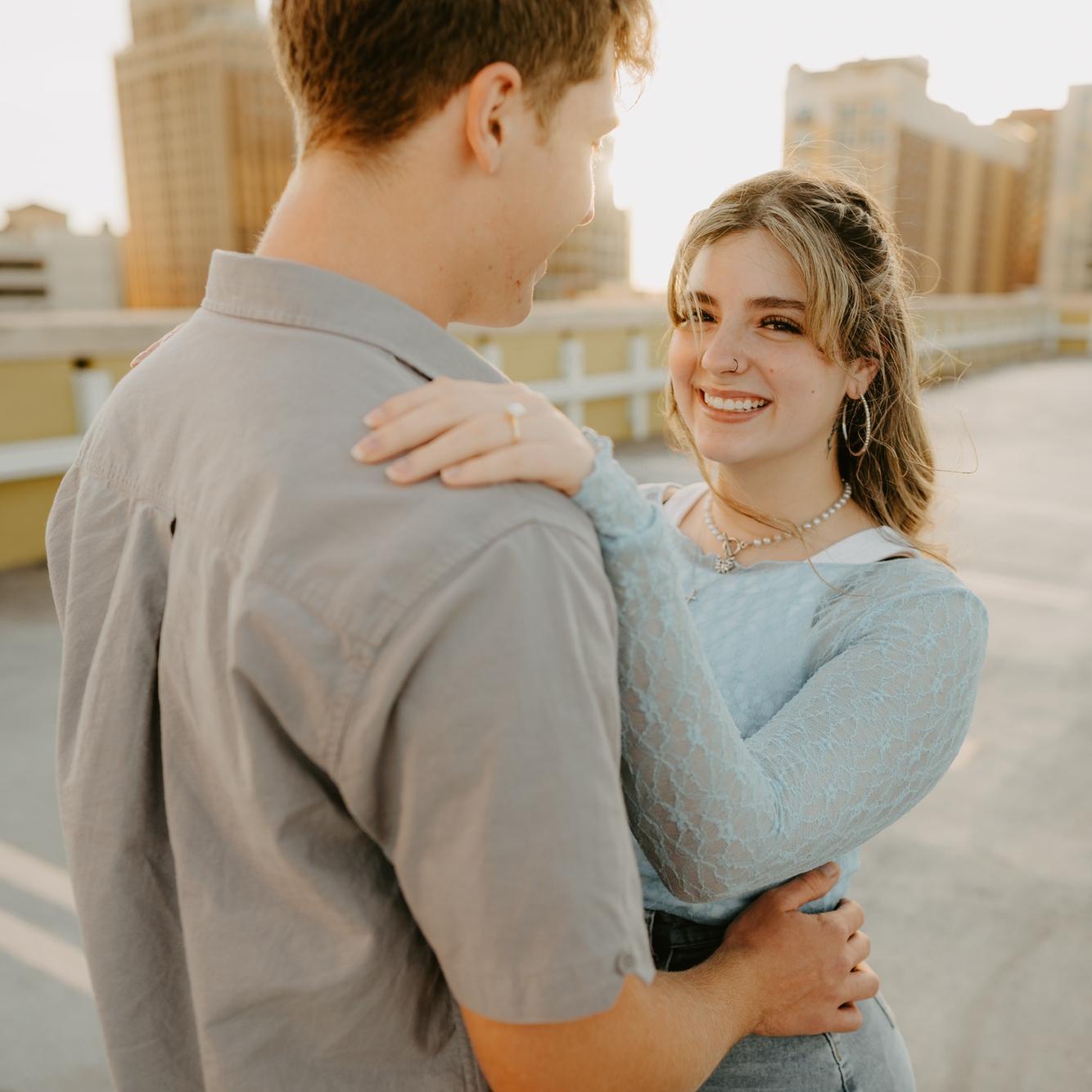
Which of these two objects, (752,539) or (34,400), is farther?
(34,400)

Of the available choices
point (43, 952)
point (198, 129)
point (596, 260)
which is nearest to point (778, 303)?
point (43, 952)

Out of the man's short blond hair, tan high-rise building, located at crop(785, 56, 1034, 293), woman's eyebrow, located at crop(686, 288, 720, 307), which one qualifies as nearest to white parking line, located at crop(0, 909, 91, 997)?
woman's eyebrow, located at crop(686, 288, 720, 307)

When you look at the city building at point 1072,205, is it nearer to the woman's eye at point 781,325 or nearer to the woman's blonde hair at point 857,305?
the woman's blonde hair at point 857,305

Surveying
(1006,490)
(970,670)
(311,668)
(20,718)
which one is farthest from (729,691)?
(1006,490)

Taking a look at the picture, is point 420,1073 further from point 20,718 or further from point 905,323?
point 20,718

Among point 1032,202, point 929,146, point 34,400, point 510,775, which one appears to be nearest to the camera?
point 510,775

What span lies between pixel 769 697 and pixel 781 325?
58cm

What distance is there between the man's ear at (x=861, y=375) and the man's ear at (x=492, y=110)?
3.05 feet

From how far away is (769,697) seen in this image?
1.31m

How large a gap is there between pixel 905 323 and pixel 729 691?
69cm

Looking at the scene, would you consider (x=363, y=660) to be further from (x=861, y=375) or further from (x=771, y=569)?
(x=861, y=375)

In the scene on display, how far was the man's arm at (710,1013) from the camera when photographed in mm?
703

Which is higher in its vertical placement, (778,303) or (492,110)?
(492,110)

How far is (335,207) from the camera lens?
0.76 meters
